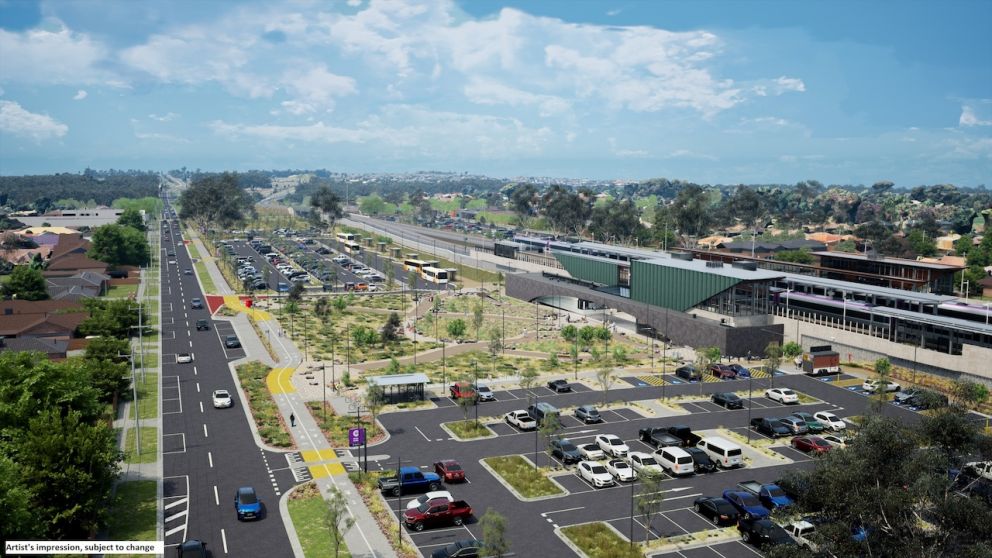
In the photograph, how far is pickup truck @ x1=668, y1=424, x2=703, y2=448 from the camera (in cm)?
5044

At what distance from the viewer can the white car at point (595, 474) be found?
1693 inches

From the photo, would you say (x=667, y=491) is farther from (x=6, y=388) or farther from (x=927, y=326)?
(x=927, y=326)

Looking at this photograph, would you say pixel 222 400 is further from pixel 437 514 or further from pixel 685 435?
pixel 685 435

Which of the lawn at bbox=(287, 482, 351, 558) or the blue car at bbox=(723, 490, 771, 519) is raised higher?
the blue car at bbox=(723, 490, 771, 519)

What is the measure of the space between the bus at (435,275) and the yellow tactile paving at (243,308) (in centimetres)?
3543

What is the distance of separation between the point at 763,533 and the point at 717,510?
328 cm

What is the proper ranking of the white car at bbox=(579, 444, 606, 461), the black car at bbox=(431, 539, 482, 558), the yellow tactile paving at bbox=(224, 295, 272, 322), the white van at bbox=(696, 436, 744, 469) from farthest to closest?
the yellow tactile paving at bbox=(224, 295, 272, 322), the white car at bbox=(579, 444, 606, 461), the white van at bbox=(696, 436, 744, 469), the black car at bbox=(431, 539, 482, 558)

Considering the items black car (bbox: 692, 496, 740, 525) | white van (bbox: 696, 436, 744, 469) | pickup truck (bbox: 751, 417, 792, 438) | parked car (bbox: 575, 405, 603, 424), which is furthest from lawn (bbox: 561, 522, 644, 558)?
pickup truck (bbox: 751, 417, 792, 438)

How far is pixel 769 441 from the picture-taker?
51.6 m

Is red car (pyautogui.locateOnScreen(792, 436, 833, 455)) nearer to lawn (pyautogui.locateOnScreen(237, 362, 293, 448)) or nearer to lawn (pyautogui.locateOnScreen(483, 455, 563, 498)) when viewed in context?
lawn (pyautogui.locateOnScreen(483, 455, 563, 498))

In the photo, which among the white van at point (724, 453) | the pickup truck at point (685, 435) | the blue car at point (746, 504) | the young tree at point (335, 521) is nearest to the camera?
the young tree at point (335, 521)

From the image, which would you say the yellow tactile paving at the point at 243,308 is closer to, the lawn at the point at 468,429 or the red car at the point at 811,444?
the lawn at the point at 468,429

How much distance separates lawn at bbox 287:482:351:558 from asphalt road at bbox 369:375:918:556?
411 centimetres

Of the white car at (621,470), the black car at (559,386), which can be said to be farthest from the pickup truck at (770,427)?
the black car at (559,386)
